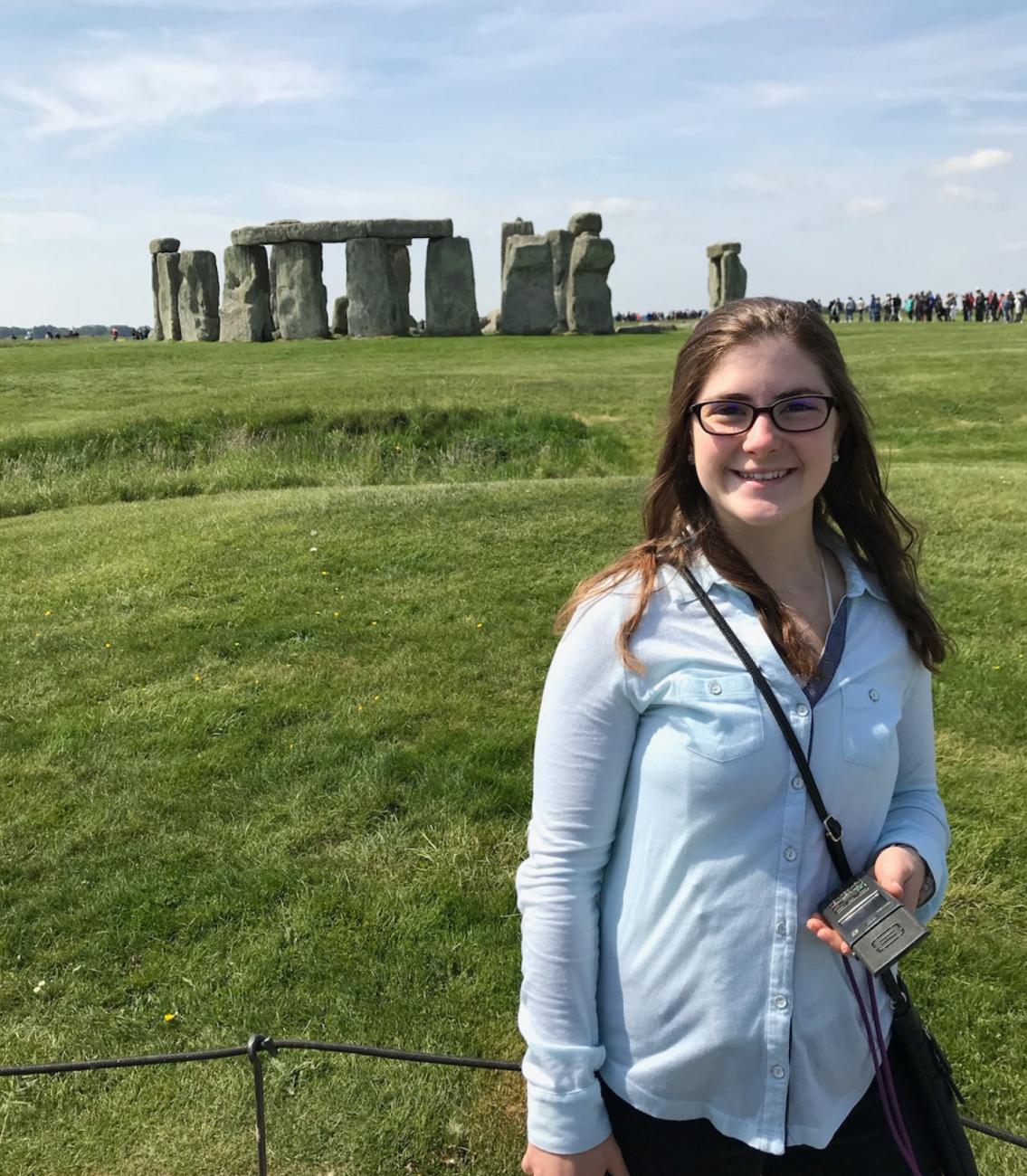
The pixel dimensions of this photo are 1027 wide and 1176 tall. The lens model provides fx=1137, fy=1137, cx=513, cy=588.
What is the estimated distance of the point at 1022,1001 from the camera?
3840 millimetres

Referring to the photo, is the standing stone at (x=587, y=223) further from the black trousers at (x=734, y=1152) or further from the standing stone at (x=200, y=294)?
the black trousers at (x=734, y=1152)

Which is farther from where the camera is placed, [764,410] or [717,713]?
[764,410]

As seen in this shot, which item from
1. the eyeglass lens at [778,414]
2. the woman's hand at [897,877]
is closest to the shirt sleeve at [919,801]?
the woman's hand at [897,877]

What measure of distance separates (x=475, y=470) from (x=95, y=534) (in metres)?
5.16

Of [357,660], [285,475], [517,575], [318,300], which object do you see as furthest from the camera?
[318,300]

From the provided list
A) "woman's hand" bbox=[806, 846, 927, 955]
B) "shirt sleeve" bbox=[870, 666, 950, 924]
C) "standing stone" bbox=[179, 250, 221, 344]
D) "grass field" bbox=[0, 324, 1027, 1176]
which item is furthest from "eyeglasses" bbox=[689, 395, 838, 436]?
"standing stone" bbox=[179, 250, 221, 344]

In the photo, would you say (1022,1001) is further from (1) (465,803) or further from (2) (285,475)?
(2) (285,475)

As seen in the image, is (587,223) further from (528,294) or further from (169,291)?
(169,291)

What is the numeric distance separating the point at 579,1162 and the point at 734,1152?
0.90 feet

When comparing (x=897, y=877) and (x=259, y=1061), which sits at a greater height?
(x=897, y=877)

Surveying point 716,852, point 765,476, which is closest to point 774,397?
point 765,476

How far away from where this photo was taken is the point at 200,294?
32625 mm

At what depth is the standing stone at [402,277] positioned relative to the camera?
31414mm

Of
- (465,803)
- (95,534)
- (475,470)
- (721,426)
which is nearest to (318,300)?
(475,470)
